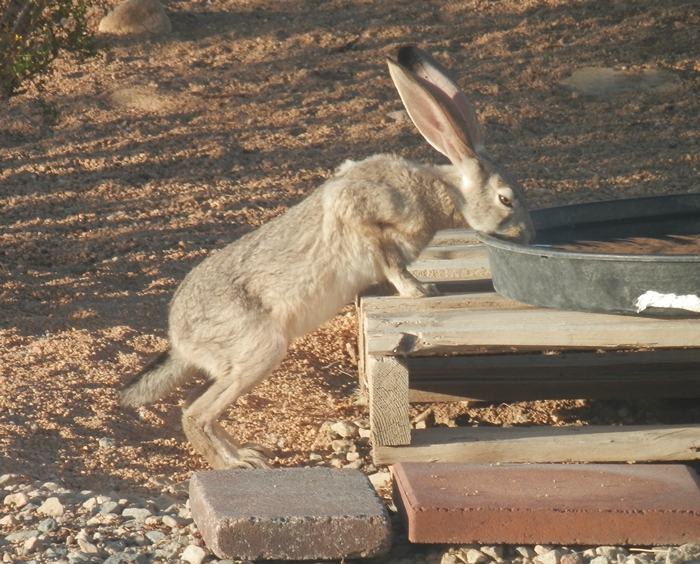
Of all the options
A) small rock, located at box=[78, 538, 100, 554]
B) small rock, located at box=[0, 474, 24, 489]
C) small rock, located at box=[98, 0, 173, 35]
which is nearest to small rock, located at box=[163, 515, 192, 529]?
small rock, located at box=[78, 538, 100, 554]

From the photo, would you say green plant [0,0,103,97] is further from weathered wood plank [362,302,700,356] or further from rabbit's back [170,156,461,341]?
weathered wood plank [362,302,700,356]

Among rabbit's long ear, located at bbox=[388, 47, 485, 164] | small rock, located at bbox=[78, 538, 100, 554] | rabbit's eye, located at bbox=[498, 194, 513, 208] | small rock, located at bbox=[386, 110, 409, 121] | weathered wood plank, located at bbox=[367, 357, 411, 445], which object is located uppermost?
rabbit's long ear, located at bbox=[388, 47, 485, 164]

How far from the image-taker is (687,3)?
1011 cm

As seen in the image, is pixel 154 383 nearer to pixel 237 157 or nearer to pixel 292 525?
pixel 292 525

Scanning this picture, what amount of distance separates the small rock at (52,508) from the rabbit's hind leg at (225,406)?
0.85 metres

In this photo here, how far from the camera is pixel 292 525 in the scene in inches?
127

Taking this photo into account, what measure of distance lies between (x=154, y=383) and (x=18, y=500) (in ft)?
3.21

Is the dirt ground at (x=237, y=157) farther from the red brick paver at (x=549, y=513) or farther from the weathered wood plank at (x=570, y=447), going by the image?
the red brick paver at (x=549, y=513)

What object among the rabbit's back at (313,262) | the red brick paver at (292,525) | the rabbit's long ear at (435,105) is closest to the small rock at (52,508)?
the red brick paver at (292,525)

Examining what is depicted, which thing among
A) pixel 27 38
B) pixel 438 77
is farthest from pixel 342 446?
pixel 27 38

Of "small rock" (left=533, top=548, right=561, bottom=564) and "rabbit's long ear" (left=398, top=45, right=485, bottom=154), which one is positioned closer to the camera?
"small rock" (left=533, top=548, right=561, bottom=564)

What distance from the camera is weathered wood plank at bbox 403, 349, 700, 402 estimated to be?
16.4 feet

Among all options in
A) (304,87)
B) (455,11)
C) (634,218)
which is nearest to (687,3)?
(455,11)

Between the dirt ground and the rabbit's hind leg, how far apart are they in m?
0.12
